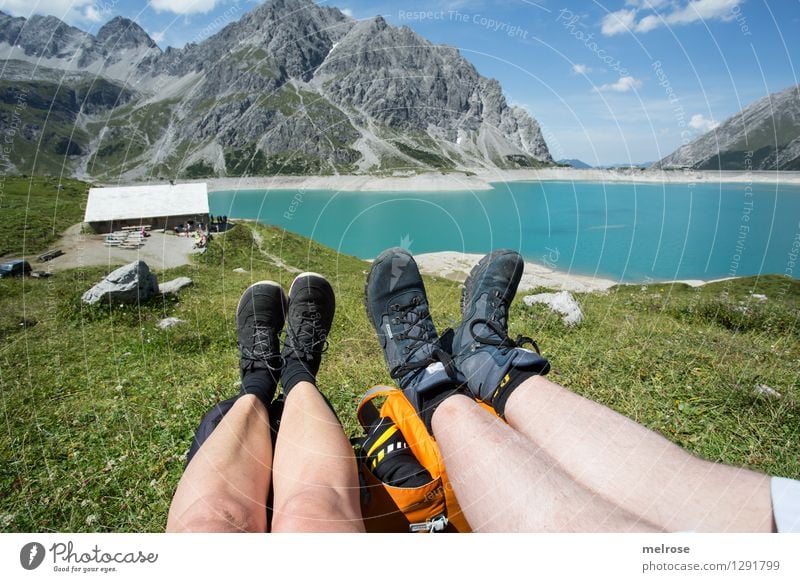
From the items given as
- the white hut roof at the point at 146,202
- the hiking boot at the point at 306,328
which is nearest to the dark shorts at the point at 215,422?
the hiking boot at the point at 306,328

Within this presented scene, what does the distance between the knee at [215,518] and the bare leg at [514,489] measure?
919 millimetres

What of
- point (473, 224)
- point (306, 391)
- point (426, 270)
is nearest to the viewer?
point (306, 391)

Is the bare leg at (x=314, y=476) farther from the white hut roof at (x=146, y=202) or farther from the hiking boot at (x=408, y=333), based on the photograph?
the white hut roof at (x=146, y=202)

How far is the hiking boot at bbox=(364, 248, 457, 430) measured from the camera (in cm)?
234

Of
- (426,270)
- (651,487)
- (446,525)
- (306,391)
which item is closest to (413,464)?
(446,525)

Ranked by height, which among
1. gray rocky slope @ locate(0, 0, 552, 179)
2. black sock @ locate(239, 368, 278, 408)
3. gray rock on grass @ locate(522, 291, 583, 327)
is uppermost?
gray rocky slope @ locate(0, 0, 552, 179)

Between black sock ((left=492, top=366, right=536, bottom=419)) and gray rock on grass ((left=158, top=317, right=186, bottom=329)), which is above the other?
black sock ((left=492, top=366, right=536, bottom=419))

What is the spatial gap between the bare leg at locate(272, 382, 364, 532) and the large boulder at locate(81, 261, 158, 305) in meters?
5.88

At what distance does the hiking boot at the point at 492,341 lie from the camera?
2334 millimetres
